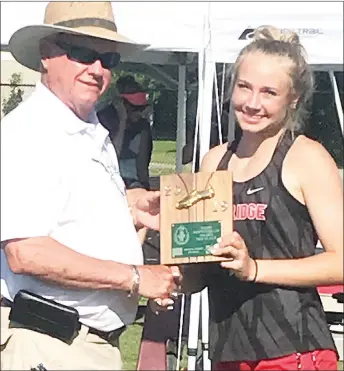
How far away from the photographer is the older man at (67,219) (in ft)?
6.07

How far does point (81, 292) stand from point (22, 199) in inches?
9.7

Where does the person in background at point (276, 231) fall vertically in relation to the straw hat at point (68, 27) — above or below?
below

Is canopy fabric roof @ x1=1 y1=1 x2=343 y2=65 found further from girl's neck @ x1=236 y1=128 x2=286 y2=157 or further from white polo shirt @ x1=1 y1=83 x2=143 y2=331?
girl's neck @ x1=236 y1=128 x2=286 y2=157

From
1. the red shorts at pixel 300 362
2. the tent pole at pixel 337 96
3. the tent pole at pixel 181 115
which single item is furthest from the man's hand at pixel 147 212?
the tent pole at pixel 337 96

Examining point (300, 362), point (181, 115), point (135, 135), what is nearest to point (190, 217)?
point (300, 362)

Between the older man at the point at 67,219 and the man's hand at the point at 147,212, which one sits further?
the man's hand at the point at 147,212

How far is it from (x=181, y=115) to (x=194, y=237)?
5.50 feet

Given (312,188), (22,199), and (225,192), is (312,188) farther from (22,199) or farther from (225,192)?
(22,199)

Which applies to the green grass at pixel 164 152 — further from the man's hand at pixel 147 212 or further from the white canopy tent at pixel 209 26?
the man's hand at pixel 147 212

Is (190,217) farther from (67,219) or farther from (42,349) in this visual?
(42,349)

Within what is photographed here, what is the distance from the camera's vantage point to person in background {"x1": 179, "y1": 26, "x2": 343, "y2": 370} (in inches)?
71.0

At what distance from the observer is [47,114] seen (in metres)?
1.91

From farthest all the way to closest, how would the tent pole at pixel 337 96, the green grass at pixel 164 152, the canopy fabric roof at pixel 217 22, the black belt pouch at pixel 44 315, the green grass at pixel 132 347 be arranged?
1. the green grass at pixel 164 152
2. the tent pole at pixel 337 96
3. the canopy fabric roof at pixel 217 22
4. the green grass at pixel 132 347
5. the black belt pouch at pixel 44 315

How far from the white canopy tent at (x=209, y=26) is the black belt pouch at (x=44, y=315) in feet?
3.11
